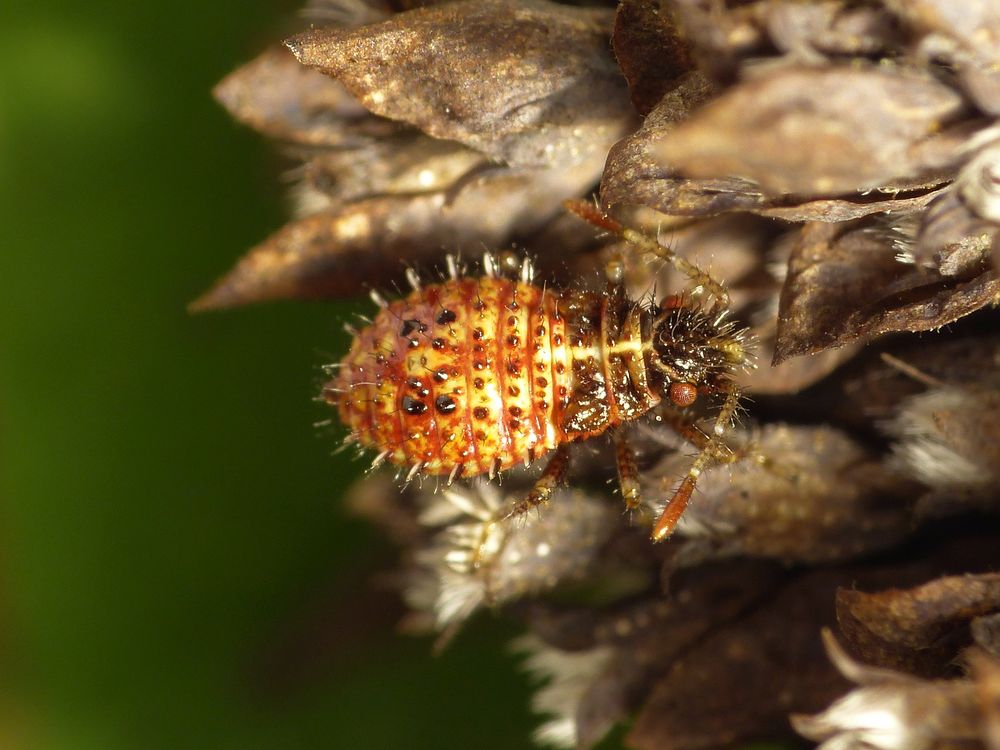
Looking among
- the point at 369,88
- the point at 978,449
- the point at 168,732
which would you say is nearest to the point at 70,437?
the point at 168,732

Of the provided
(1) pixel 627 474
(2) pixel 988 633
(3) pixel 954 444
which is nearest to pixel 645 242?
(1) pixel 627 474

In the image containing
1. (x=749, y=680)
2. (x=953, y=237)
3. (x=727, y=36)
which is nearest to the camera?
(x=727, y=36)

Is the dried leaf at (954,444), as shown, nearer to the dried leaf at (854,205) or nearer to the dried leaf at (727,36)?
the dried leaf at (854,205)

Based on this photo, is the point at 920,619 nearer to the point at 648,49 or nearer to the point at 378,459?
the point at 648,49

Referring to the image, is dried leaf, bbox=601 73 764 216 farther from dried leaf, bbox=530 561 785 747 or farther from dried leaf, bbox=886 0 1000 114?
dried leaf, bbox=530 561 785 747

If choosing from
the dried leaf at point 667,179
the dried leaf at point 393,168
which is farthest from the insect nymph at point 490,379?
the dried leaf at point 667,179

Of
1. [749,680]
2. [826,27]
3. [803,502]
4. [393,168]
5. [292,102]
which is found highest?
[826,27]
